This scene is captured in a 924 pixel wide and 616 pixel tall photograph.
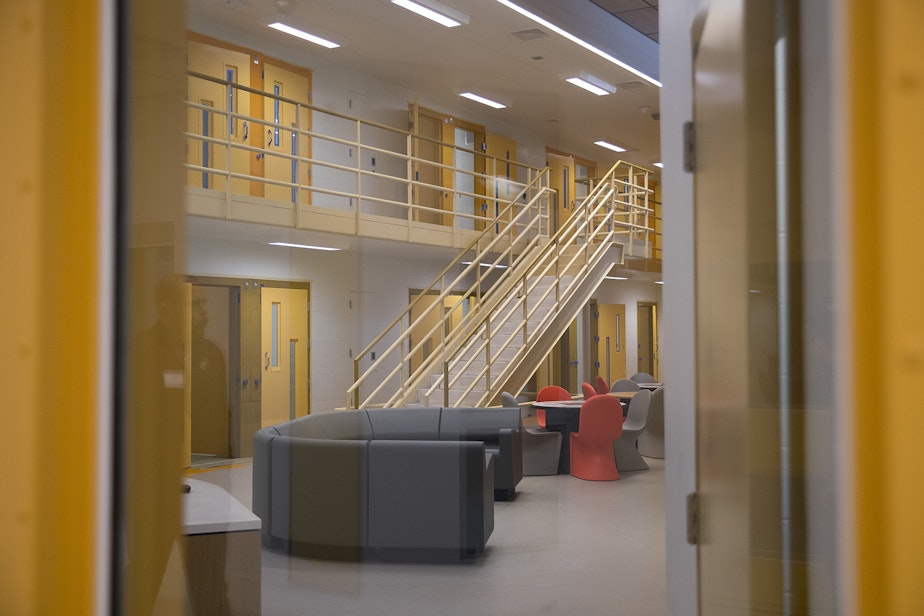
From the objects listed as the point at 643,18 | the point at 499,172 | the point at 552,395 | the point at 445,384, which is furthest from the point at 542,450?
the point at 499,172

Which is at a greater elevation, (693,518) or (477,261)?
(477,261)

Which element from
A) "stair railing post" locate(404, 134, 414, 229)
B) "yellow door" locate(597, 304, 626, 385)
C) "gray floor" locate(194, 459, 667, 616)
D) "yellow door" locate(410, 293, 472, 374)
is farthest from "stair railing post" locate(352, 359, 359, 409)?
"yellow door" locate(597, 304, 626, 385)

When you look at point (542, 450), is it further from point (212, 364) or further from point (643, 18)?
point (643, 18)

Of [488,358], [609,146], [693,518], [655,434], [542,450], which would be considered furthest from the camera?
[609,146]

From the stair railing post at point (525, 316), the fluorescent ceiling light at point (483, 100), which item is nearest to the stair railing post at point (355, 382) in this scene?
the stair railing post at point (525, 316)

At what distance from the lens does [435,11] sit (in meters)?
6.65

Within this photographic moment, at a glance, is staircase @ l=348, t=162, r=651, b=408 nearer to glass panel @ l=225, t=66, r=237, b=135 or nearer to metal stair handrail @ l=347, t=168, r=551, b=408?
metal stair handrail @ l=347, t=168, r=551, b=408

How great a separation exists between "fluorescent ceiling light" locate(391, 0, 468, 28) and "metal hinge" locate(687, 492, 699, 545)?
18.9 feet

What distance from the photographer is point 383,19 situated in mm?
7207

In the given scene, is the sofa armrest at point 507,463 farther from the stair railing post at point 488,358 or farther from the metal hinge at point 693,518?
the metal hinge at point 693,518

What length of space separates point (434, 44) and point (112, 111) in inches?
287

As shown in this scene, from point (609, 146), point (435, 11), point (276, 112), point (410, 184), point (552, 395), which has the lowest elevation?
point (552, 395)

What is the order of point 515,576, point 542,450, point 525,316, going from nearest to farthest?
point 515,576
point 542,450
point 525,316

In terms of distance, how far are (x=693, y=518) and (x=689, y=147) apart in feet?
2.27
